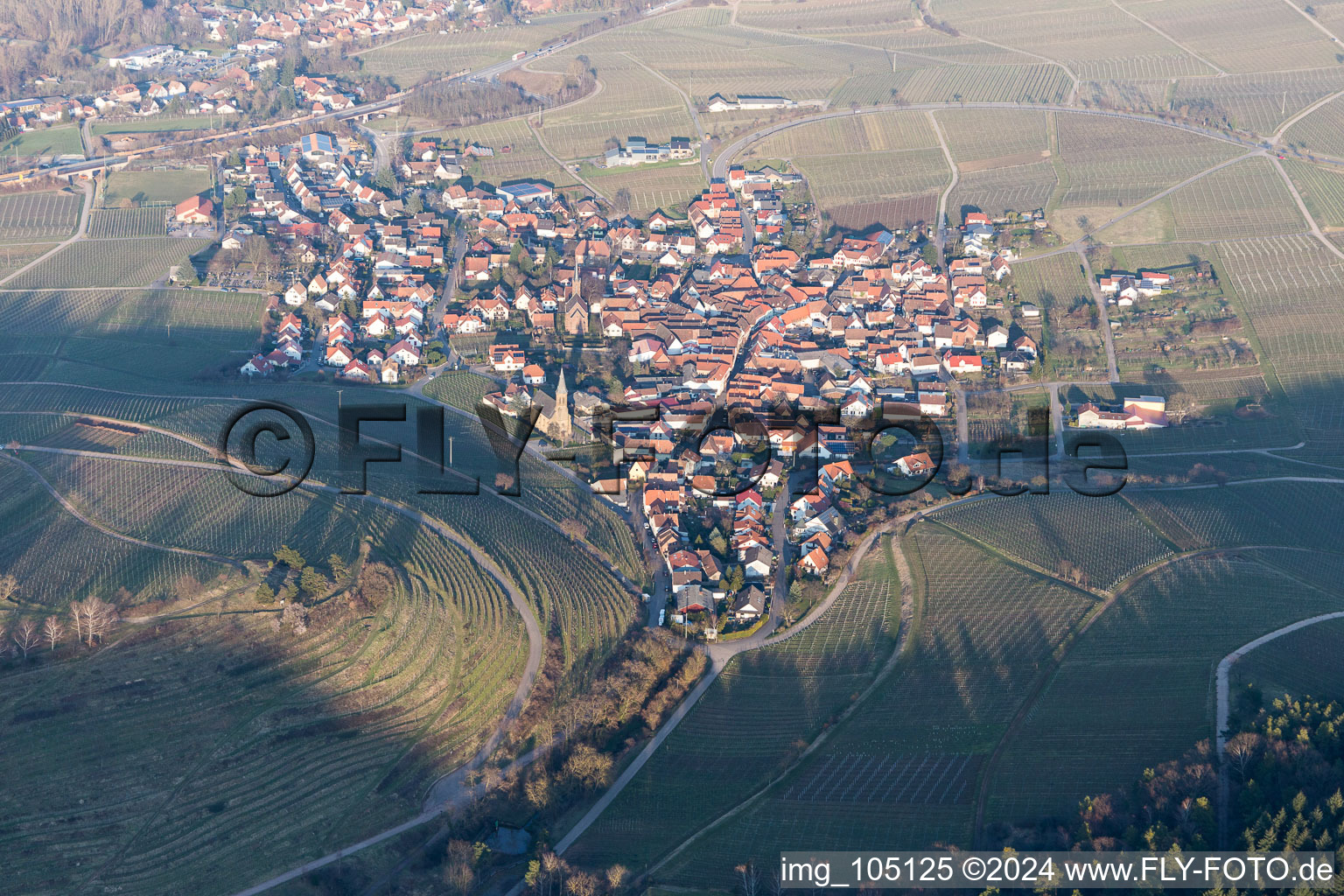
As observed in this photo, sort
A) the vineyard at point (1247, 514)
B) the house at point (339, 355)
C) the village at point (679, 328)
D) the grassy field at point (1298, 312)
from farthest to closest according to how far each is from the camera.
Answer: the house at point (339, 355), the grassy field at point (1298, 312), the village at point (679, 328), the vineyard at point (1247, 514)

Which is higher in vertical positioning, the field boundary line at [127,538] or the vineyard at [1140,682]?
the field boundary line at [127,538]

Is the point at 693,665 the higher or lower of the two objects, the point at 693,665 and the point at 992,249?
the lower

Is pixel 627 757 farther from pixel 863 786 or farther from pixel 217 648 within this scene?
pixel 217 648

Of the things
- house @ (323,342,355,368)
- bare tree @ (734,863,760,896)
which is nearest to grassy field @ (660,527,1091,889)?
bare tree @ (734,863,760,896)

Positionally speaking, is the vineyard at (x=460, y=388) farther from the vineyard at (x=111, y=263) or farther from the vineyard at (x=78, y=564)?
the vineyard at (x=111, y=263)

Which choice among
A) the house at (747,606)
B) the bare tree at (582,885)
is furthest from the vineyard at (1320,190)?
the bare tree at (582,885)

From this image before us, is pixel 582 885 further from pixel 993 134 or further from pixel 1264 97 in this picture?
pixel 1264 97

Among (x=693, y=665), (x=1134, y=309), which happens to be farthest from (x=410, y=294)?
(x=1134, y=309)
